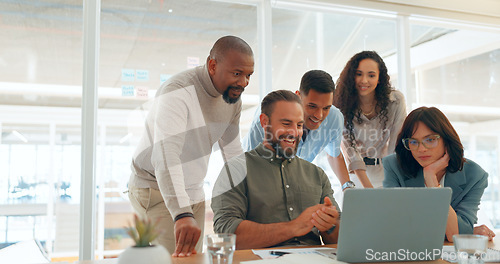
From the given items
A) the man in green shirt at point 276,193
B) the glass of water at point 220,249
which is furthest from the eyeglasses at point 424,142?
the glass of water at point 220,249

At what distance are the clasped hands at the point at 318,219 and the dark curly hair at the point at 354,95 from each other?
1.32 m

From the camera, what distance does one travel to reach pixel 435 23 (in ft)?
13.6

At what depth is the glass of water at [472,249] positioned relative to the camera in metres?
1.12

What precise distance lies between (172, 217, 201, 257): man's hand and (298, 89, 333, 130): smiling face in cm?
109

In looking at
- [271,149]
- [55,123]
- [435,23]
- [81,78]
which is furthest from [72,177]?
[435,23]

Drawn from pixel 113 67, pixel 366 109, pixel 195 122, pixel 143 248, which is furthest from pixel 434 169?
pixel 113 67

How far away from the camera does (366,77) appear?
2793 mm

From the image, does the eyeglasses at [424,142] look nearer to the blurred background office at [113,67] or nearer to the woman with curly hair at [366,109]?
the woman with curly hair at [366,109]

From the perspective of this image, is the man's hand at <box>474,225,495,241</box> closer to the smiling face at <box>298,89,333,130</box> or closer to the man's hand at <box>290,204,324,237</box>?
the man's hand at <box>290,204,324,237</box>

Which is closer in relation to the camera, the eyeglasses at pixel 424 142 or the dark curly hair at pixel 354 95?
the eyeglasses at pixel 424 142

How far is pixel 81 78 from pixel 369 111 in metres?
1.95

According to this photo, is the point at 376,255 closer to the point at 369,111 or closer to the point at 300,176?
the point at 300,176

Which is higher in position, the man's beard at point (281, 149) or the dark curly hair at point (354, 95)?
the dark curly hair at point (354, 95)

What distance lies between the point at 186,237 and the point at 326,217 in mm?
476
